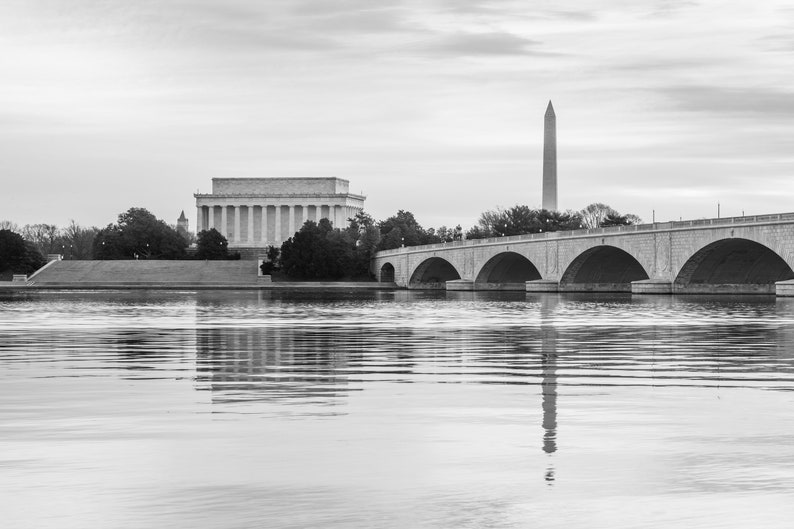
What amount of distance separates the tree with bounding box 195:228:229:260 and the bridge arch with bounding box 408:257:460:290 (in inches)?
1482

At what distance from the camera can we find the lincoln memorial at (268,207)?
18662cm

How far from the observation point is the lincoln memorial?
187 m

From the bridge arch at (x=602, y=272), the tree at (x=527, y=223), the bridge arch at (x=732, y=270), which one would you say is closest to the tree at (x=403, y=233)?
the tree at (x=527, y=223)

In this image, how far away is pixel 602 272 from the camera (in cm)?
9706

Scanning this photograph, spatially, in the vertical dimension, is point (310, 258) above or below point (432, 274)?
above

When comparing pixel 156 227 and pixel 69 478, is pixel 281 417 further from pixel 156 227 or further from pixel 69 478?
pixel 156 227

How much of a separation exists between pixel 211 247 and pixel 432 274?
1495 inches

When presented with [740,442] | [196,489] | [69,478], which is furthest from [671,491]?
[69,478]

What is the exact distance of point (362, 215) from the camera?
6619 inches

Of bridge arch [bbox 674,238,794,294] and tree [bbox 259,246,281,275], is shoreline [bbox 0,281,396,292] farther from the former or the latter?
bridge arch [bbox 674,238,794,294]

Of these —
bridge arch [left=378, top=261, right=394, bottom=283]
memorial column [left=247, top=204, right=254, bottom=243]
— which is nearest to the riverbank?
bridge arch [left=378, top=261, right=394, bottom=283]

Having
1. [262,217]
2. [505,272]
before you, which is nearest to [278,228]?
[262,217]

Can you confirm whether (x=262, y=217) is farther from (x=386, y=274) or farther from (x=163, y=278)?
(x=163, y=278)

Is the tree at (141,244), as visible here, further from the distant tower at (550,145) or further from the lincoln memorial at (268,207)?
the distant tower at (550,145)
